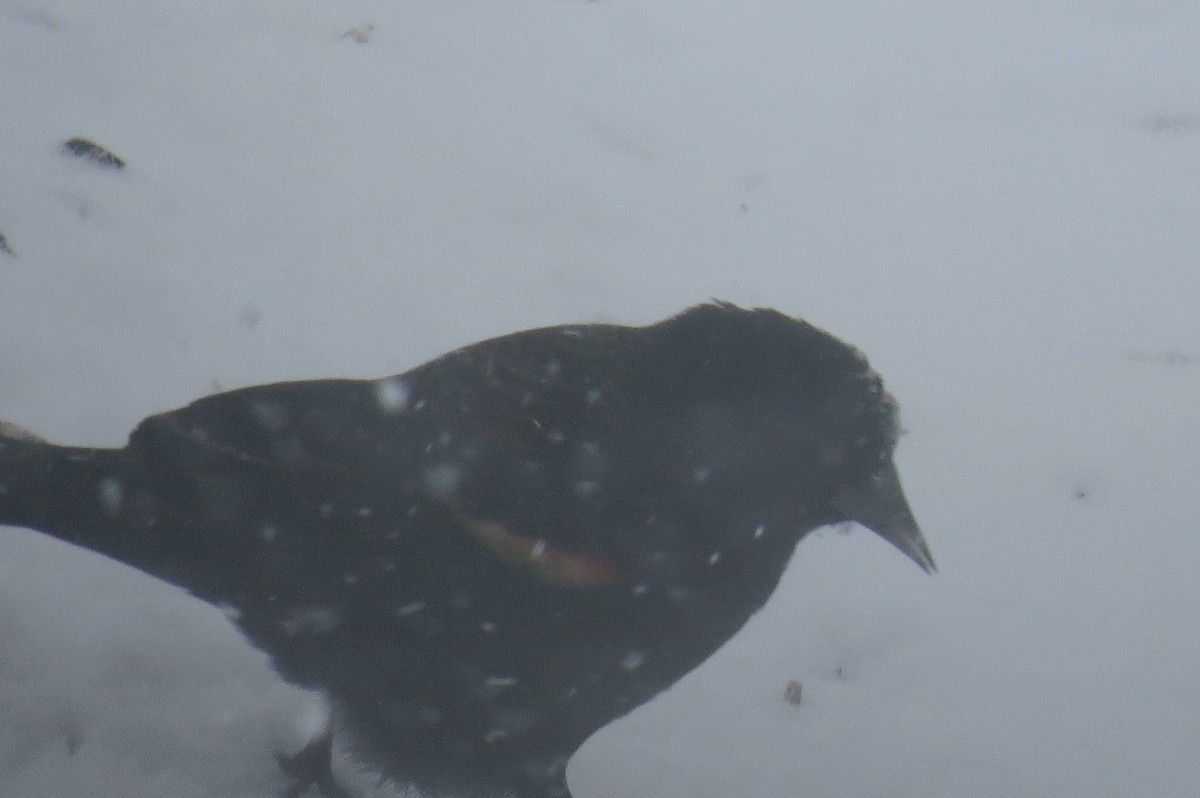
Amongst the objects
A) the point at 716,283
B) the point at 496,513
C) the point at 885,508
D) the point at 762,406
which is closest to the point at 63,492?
the point at 496,513

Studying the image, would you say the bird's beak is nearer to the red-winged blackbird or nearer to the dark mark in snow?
the red-winged blackbird

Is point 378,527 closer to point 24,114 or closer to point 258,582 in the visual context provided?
point 258,582

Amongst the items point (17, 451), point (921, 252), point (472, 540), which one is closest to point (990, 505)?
point (921, 252)

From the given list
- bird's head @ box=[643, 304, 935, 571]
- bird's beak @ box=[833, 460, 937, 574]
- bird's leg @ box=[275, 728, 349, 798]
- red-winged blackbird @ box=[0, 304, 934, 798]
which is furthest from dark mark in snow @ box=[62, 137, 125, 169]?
bird's beak @ box=[833, 460, 937, 574]

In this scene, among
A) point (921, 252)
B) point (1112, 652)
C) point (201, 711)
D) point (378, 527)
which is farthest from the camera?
point (921, 252)

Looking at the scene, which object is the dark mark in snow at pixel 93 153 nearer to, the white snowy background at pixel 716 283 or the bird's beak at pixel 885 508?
the white snowy background at pixel 716 283

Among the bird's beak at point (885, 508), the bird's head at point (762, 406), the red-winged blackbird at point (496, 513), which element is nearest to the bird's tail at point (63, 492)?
the red-winged blackbird at point (496, 513)
